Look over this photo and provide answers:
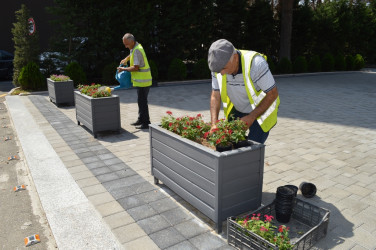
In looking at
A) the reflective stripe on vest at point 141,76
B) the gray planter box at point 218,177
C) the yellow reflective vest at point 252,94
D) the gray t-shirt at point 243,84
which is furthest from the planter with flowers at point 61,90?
the yellow reflective vest at point 252,94

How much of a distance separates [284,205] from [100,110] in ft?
16.1

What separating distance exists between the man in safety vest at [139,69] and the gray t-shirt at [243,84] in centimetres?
371

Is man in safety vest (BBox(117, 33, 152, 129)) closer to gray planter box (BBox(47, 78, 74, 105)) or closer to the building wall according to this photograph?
gray planter box (BBox(47, 78, 74, 105))

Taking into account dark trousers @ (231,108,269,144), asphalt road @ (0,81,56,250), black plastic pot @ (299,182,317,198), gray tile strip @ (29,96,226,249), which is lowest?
asphalt road @ (0,81,56,250)

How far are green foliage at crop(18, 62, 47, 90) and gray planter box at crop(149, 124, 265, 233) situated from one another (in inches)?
456

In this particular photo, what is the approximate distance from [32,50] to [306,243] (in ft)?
47.8

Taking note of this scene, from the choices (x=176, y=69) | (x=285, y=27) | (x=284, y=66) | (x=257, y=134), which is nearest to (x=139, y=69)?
(x=257, y=134)

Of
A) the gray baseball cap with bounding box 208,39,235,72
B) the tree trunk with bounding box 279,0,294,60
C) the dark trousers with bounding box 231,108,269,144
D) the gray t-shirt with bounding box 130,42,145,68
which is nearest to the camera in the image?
the gray baseball cap with bounding box 208,39,235,72

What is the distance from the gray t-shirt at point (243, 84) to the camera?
3.37 metres

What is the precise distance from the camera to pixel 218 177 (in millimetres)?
3260

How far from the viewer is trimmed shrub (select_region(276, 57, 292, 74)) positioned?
67.7ft

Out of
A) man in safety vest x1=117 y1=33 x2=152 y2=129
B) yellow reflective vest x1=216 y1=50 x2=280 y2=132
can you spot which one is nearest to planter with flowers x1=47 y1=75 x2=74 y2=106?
man in safety vest x1=117 y1=33 x2=152 y2=129

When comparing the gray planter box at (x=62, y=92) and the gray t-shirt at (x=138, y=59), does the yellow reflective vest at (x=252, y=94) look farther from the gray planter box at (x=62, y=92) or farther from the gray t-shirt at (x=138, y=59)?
the gray planter box at (x=62, y=92)

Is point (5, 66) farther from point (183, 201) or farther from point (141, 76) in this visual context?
point (183, 201)
